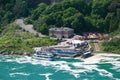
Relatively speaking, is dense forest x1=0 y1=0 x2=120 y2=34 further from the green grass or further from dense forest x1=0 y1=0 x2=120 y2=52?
the green grass

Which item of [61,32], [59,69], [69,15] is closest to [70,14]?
[69,15]

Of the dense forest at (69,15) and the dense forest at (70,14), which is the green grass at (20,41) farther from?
the dense forest at (70,14)

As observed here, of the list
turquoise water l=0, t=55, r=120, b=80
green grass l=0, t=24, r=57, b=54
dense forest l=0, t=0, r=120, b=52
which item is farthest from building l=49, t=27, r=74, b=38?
turquoise water l=0, t=55, r=120, b=80

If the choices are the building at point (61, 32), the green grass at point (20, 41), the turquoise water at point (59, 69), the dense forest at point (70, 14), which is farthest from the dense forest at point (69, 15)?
the turquoise water at point (59, 69)

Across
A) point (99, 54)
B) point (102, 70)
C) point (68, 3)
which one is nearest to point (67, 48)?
point (99, 54)

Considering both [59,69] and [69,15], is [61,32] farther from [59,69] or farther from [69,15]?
[59,69]

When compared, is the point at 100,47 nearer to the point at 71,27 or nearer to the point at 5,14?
the point at 71,27
